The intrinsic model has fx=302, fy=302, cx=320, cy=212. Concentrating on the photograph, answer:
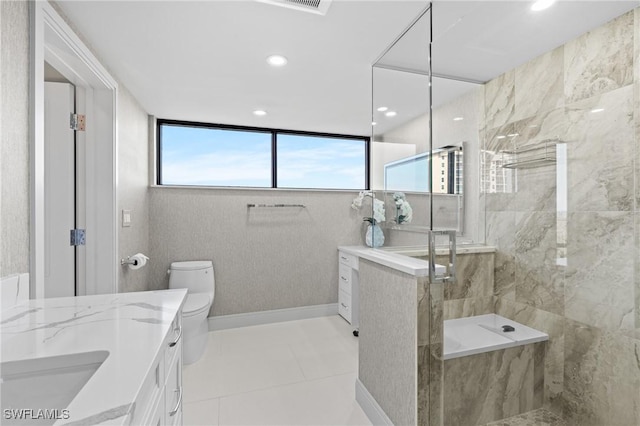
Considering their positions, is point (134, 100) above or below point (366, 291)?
above

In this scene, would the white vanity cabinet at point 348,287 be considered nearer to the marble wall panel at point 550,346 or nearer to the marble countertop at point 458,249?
the marble countertop at point 458,249

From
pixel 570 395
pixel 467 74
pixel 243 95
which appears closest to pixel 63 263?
pixel 243 95

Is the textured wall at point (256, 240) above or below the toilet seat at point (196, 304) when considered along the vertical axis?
above

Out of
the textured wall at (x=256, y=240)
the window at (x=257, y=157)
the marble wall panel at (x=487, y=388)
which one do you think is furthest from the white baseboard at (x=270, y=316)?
the marble wall panel at (x=487, y=388)

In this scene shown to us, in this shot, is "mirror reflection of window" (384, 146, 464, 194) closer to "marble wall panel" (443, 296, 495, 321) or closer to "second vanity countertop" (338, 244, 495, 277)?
"second vanity countertop" (338, 244, 495, 277)

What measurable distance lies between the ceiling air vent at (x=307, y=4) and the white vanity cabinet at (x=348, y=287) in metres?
2.29

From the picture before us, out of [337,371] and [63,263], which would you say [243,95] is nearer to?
[63,263]

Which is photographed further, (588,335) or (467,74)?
(467,74)

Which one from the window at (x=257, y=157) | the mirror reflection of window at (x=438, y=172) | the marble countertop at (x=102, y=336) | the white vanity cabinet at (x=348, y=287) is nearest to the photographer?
the marble countertop at (x=102, y=336)

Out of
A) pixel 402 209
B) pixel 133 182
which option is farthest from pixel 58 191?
pixel 402 209

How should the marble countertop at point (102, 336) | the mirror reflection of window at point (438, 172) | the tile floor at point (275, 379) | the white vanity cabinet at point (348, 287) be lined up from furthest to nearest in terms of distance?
the white vanity cabinet at point (348, 287) < the tile floor at point (275, 379) < the mirror reflection of window at point (438, 172) < the marble countertop at point (102, 336)

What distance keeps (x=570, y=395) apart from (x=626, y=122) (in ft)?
4.42

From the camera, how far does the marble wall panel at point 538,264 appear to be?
63.3 inches

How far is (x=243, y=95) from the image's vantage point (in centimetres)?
263
